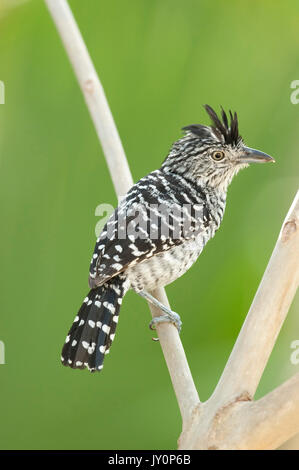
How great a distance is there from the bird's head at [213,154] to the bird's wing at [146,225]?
0.32ft

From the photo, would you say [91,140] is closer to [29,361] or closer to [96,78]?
[96,78]

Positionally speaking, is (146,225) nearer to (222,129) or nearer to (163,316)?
(163,316)

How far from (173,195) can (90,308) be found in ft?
1.63

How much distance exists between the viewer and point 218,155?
2.30 m

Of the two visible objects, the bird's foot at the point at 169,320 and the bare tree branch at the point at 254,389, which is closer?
the bare tree branch at the point at 254,389

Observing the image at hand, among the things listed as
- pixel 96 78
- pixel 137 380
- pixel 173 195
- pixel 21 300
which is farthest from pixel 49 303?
pixel 96 78

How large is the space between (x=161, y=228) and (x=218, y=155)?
0.39 metres

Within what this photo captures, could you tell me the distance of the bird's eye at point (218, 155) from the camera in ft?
7.53

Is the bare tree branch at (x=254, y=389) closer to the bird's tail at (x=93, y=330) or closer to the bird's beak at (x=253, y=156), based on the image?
the bird's tail at (x=93, y=330)
